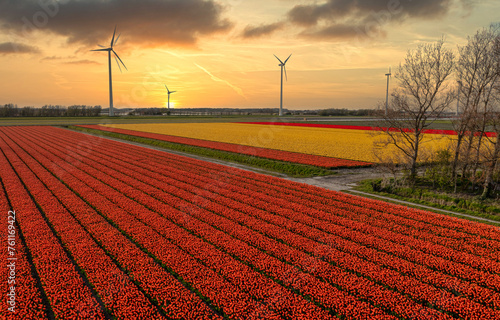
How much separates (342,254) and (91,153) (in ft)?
119

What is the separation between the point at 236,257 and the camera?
12625 mm

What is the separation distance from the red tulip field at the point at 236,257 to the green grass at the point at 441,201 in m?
2.79

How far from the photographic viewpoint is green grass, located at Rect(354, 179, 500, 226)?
19094 mm

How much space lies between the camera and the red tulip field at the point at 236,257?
9.41 metres

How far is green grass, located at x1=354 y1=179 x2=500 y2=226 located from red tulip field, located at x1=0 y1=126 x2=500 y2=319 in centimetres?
279

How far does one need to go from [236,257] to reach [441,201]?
15.0 meters

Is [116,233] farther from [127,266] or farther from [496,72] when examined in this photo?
[496,72]

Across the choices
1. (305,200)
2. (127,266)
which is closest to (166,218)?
(127,266)

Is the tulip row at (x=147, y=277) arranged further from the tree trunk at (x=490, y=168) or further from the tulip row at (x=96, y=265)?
the tree trunk at (x=490, y=168)

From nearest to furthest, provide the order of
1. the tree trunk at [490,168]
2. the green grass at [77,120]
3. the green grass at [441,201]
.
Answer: the green grass at [441,201], the tree trunk at [490,168], the green grass at [77,120]

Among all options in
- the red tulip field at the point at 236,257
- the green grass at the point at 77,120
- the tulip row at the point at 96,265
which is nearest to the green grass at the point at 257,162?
the red tulip field at the point at 236,257

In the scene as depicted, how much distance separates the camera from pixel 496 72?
23078mm

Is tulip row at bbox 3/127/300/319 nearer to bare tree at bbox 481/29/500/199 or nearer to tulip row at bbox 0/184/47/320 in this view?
tulip row at bbox 0/184/47/320

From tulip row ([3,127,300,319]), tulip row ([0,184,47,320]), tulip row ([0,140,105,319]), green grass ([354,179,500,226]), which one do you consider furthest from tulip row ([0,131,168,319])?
green grass ([354,179,500,226])
